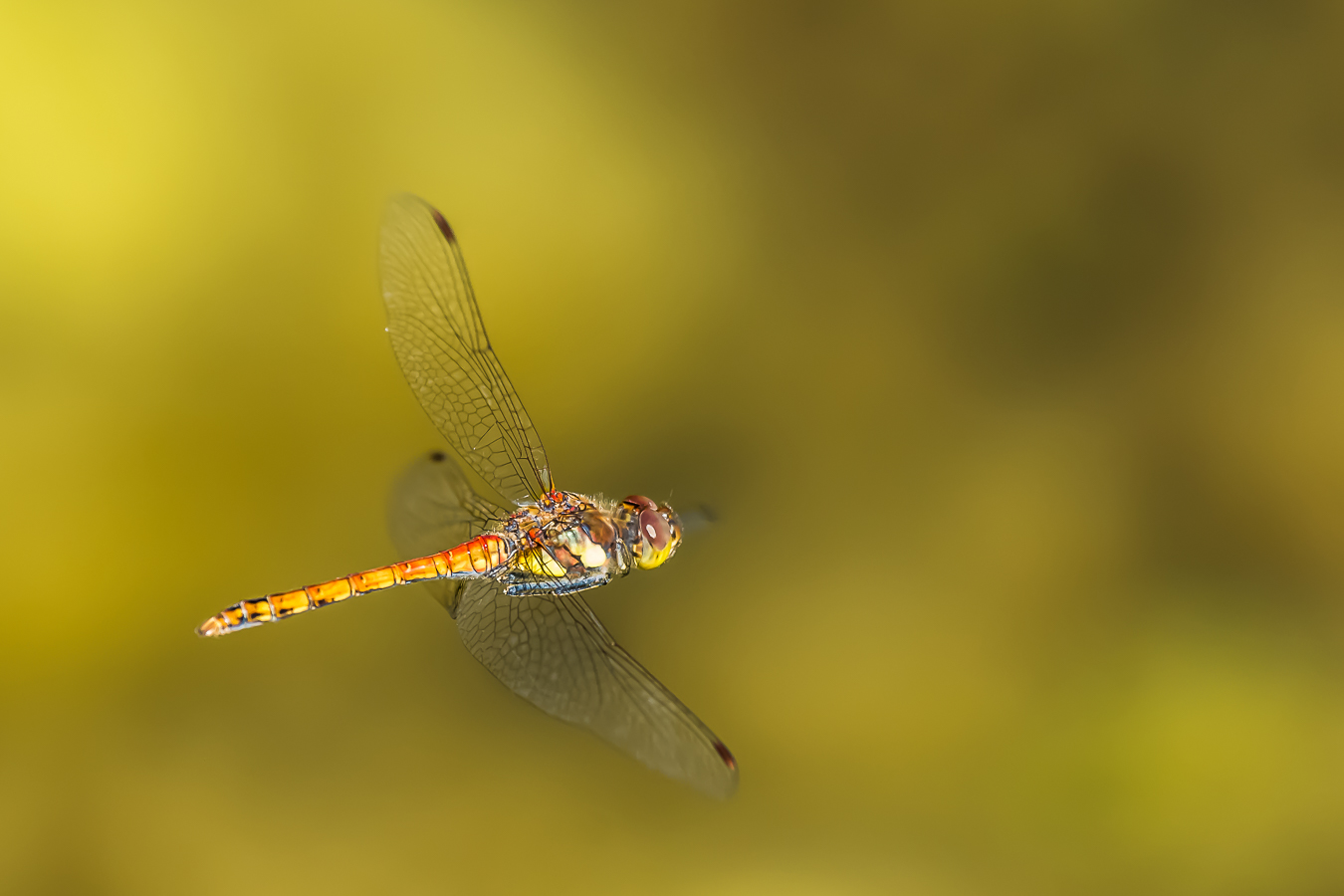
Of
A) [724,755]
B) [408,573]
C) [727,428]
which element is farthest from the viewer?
[727,428]

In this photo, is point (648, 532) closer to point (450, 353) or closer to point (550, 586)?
point (550, 586)

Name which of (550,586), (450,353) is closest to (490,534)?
(550,586)

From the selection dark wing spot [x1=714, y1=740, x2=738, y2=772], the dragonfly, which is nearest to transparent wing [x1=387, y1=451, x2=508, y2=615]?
the dragonfly

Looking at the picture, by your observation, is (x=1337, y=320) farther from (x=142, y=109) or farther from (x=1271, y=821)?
(x=142, y=109)

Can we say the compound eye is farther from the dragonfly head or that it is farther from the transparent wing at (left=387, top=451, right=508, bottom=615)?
the transparent wing at (left=387, top=451, right=508, bottom=615)

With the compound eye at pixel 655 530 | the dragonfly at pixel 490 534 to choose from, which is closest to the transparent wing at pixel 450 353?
the dragonfly at pixel 490 534

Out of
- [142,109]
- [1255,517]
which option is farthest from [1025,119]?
[142,109]
